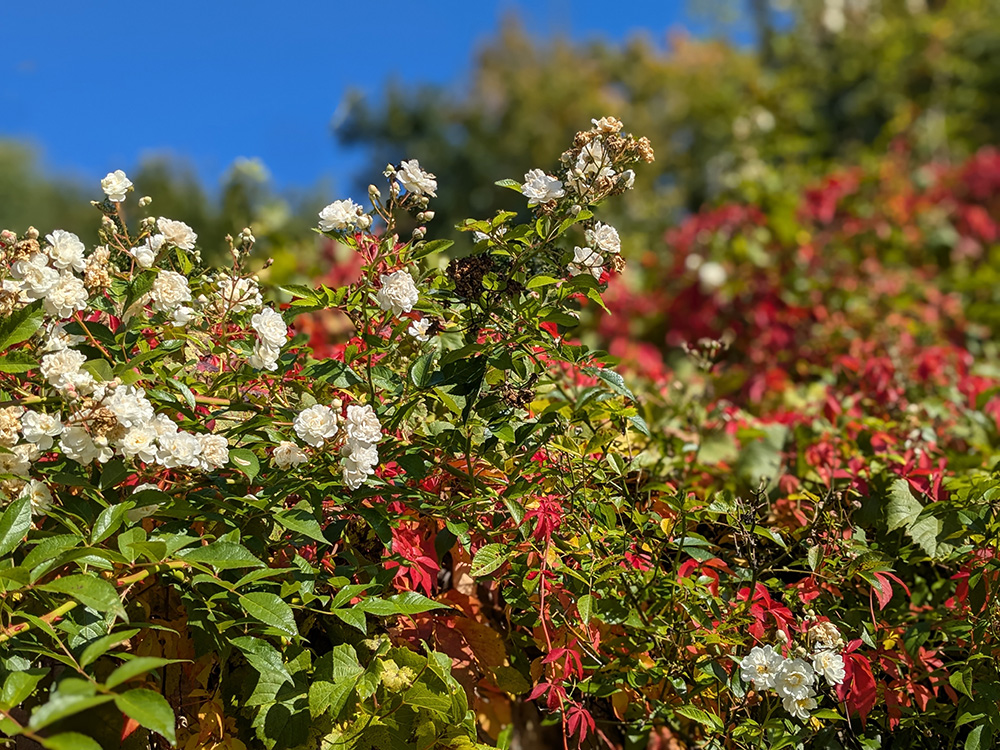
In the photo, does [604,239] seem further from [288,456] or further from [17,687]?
[17,687]

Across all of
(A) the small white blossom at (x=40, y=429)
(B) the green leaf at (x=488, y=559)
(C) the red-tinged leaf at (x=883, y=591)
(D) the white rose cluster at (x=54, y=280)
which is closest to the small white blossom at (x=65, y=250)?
(D) the white rose cluster at (x=54, y=280)

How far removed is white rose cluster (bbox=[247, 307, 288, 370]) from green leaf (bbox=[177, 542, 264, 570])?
0.27 meters

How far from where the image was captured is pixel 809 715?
4.23 feet

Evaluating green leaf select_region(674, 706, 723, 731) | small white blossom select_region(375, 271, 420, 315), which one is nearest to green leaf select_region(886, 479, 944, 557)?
green leaf select_region(674, 706, 723, 731)

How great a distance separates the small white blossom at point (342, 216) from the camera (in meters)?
1.30

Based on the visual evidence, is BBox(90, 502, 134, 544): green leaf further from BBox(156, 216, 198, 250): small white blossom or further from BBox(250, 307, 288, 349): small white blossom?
BBox(156, 216, 198, 250): small white blossom

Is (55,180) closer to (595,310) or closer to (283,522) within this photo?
(595,310)

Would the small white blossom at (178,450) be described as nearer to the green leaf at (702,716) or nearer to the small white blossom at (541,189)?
the small white blossom at (541,189)

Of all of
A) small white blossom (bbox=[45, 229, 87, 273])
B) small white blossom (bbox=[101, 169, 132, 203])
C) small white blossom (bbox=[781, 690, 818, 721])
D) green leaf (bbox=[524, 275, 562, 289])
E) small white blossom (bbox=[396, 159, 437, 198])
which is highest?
small white blossom (bbox=[101, 169, 132, 203])

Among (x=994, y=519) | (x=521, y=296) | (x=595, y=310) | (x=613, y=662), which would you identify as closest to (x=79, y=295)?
(x=521, y=296)

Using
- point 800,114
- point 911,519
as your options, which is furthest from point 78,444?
point 800,114

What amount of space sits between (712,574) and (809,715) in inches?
A: 12.6

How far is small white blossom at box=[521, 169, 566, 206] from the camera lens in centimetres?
129

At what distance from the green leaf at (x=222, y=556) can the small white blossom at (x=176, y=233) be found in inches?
20.9
